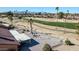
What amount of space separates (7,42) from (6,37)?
4.4 inches

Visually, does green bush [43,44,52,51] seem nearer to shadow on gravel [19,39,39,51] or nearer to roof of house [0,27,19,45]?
shadow on gravel [19,39,39,51]

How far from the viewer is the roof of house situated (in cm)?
234

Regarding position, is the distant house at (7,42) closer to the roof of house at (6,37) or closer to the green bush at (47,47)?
the roof of house at (6,37)

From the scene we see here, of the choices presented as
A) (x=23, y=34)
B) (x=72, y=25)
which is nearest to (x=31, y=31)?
(x=23, y=34)

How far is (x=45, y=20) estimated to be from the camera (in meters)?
2.64

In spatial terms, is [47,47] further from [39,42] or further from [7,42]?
[7,42]

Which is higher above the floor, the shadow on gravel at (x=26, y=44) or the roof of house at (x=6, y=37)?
the roof of house at (x=6, y=37)

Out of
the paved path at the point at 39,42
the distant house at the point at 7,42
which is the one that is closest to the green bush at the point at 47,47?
the paved path at the point at 39,42

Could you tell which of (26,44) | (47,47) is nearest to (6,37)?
(26,44)

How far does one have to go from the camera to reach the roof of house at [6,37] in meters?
2.34

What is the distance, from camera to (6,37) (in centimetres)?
242

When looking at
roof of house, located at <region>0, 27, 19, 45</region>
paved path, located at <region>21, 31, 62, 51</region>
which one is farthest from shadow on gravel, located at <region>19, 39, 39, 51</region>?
roof of house, located at <region>0, 27, 19, 45</region>
